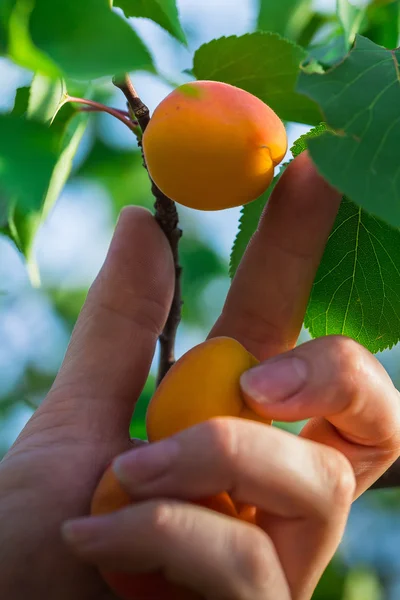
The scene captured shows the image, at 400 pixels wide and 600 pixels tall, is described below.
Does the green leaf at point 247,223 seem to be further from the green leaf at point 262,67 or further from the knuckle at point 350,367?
the knuckle at point 350,367

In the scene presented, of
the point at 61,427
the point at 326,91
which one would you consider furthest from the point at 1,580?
the point at 326,91

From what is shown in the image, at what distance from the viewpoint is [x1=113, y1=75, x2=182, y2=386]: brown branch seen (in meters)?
0.69

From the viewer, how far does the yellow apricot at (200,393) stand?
1.96 feet

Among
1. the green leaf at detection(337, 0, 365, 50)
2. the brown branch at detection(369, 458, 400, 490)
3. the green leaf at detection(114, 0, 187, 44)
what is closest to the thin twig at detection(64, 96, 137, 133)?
the green leaf at detection(114, 0, 187, 44)

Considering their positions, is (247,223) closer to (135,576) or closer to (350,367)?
(350,367)

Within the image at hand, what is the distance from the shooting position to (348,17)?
721 mm

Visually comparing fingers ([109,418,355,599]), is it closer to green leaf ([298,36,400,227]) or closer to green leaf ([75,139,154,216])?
green leaf ([298,36,400,227])

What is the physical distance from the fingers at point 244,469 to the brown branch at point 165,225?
0.26 metres

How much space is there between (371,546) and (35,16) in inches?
87.9

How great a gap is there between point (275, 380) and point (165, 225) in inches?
11.0

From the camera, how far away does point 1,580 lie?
625mm

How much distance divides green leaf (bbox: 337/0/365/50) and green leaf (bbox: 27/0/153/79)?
15.1 inches

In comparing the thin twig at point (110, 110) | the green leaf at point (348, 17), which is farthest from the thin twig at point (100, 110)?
the green leaf at point (348, 17)

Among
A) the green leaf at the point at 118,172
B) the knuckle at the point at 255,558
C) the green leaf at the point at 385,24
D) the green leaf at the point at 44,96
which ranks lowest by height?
the green leaf at the point at 118,172
